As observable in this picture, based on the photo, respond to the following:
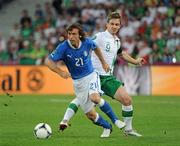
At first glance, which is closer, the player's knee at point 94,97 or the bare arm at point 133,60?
the player's knee at point 94,97

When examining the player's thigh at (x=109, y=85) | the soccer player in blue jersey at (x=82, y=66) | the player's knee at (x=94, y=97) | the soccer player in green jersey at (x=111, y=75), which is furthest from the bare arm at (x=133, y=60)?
the player's knee at (x=94, y=97)

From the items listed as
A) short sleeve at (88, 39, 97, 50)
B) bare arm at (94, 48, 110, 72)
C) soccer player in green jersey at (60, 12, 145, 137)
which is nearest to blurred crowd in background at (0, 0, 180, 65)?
soccer player in green jersey at (60, 12, 145, 137)

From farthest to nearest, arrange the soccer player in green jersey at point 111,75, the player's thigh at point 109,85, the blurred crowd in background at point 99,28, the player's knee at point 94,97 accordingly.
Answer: the blurred crowd in background at point 99,28
the player's thigh at point 109,85
the soccer player in green jersey at point 111,75
the player's knee at point 94,97

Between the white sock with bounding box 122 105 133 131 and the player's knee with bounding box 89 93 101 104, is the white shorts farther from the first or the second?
the white sock with bounding box 122 105 133 131

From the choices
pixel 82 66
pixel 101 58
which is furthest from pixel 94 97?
pixel 101 58

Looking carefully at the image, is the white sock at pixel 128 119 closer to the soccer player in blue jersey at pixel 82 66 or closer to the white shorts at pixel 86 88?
the soccer player in blue jersey at pixel 82 66

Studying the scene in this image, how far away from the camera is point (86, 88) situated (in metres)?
13.3

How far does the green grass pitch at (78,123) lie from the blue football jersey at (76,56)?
1.20 metres

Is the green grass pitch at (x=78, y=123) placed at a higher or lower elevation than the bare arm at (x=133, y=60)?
lower

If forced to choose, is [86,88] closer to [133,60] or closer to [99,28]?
[133,60]

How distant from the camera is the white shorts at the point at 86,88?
13258mm

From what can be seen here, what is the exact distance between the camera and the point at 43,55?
96.3 feet

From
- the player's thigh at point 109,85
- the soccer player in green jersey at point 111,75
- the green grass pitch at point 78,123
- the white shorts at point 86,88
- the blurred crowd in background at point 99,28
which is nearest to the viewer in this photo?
the green grass pitch at point 78,123

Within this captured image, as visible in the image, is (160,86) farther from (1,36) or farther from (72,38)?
(72,38)
